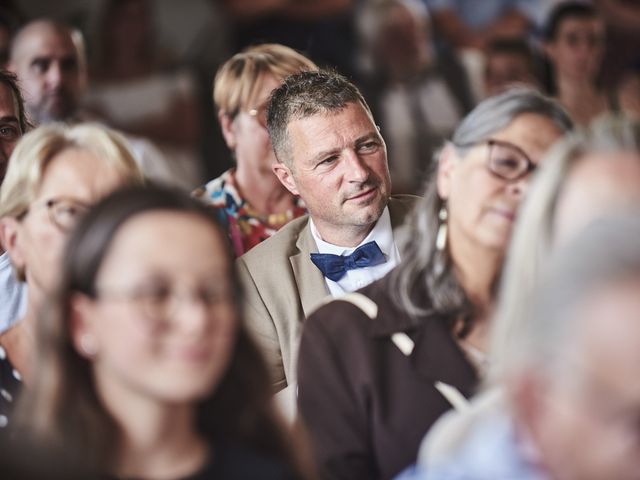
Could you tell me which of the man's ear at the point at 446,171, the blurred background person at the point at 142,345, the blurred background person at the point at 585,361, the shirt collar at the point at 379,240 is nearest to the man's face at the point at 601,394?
the blurred background person at the point at 585,361

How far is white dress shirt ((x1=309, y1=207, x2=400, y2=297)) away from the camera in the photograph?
2.55 meters

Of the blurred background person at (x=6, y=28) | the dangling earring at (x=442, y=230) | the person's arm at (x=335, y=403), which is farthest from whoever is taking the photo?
the blurred background person at (x=6, y=28)

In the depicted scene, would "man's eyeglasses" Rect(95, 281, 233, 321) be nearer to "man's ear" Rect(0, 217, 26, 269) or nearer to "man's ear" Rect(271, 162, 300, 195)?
"man's ear" Rect(0, 217, 26, 269)

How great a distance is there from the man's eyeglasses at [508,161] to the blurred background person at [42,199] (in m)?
0.63

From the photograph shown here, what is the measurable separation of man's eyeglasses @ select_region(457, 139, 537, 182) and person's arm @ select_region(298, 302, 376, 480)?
34 centimetres

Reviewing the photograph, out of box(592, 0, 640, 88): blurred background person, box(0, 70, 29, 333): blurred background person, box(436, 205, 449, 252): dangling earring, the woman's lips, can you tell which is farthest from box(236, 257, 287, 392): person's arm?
box(592, 0, 640, 88): blurred background person

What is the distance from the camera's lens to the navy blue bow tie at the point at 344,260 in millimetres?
2520

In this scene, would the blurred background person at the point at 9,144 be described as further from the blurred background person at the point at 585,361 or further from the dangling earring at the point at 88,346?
the blurred background person at the point at 585,361

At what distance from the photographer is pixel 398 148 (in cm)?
496

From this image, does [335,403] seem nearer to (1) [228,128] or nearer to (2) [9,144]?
(2) [9,144]

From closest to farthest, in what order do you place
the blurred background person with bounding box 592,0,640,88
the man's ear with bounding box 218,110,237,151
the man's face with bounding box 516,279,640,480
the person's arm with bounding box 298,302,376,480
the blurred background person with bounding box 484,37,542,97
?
1. the man's face with bounding box 516,279,640,480
2. the person's arm with bounding box 298,302,376,480
3. the man's ear with bounding box 218,110,237,151
4. the blurred background person with bounding box 484,37,542,97
5. the blurred background person with bounding box 592,0,640,88

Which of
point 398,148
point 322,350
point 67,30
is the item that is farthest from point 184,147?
point 322,350

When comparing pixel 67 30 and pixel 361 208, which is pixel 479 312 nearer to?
pixel 361 208

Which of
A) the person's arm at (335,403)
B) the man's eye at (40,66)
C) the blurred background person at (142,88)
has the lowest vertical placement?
the blurred background person at (142,88)
